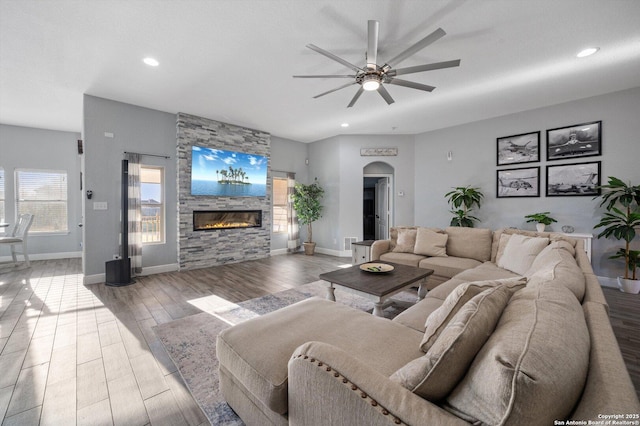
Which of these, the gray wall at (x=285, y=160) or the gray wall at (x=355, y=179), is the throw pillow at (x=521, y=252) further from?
the gray wall at (x=285, y=160)

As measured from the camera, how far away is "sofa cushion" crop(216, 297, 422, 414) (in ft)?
3.86

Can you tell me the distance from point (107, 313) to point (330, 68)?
12.7ft

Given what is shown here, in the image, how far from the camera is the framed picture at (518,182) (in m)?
4.63

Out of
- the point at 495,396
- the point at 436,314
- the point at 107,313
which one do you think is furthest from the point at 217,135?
the point at 495,396

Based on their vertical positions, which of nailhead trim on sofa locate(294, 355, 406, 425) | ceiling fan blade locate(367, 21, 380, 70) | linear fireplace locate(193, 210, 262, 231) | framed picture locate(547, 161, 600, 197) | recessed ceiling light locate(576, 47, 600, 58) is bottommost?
nailhead trim on sofa locate(294, 355, 406, 425)

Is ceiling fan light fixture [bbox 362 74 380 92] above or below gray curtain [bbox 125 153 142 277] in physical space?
above

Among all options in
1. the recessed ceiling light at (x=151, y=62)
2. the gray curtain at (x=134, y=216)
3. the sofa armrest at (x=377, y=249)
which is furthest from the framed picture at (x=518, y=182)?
the gray curtain at (x=134, y=216)

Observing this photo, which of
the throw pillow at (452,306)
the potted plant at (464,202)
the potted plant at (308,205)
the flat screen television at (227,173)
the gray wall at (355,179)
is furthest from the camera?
the potted plant at (308,205)

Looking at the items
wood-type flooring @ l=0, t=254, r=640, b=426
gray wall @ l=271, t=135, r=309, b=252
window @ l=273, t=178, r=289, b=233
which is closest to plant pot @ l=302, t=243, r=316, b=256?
gray wall @ l=271, t=135, r=309, b=252

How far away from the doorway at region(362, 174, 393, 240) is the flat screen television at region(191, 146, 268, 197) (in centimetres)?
268

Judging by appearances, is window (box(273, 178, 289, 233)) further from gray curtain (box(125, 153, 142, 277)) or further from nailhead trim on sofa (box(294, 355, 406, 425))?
nailhead trim on sofa (box(294, 355, 406, 425))

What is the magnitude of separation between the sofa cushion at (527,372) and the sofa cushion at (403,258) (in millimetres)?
2779

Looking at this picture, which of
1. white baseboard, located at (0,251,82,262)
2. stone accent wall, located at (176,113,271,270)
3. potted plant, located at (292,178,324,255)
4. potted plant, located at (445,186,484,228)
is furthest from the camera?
potted plant, located at (292,178,324,255)

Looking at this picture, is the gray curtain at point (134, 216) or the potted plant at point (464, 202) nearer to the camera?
the gray curtain at point (134, 216)
